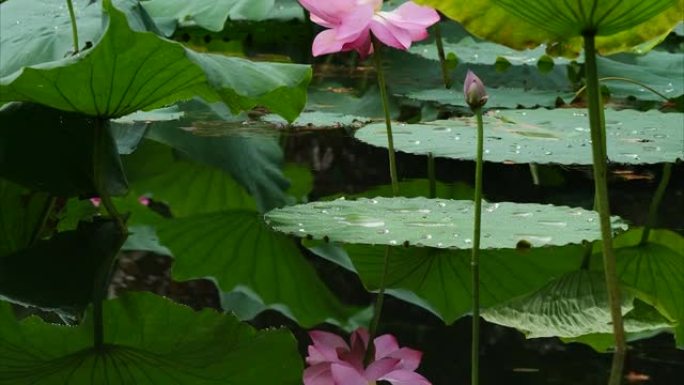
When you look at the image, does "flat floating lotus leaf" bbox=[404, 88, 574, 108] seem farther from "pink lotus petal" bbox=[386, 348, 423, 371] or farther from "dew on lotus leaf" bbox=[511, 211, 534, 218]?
"pink lotus petal" bbox=[386, 348, 423, 371]

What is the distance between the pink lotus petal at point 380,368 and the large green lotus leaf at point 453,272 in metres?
0.32

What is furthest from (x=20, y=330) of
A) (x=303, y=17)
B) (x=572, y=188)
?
(x=303, y=17)

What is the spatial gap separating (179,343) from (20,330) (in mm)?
168

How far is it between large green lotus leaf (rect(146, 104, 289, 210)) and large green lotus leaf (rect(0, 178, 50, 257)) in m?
0.40

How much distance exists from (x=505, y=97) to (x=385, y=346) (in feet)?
6.28

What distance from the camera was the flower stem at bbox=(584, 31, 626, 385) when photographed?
1.35 metres

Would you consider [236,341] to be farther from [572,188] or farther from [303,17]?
[303,17]

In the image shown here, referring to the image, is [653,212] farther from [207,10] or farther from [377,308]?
[207,10]

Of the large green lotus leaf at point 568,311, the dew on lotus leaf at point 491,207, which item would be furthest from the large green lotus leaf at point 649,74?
the large green lotus leaf at point 568,311

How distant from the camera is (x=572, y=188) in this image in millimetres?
2406

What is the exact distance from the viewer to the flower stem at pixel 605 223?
1.35 m

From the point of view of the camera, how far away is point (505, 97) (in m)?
3.17

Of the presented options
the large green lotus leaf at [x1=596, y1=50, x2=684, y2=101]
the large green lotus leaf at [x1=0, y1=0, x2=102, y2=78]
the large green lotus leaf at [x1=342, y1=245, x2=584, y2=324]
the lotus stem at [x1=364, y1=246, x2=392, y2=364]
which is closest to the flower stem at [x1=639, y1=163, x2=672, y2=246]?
the large green lotus leaf at [x1=342, y1=245, x2=584, y2=324]

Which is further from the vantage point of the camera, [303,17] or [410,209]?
[303,17]
